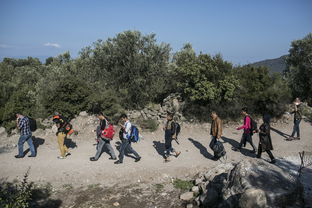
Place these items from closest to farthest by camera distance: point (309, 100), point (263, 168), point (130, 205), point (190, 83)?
point (263, 168)
point (130, 205)
point (190, 83)
point (309, 100)

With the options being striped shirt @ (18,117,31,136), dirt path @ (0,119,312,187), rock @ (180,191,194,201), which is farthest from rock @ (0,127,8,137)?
rock @ (180,191,194,201)

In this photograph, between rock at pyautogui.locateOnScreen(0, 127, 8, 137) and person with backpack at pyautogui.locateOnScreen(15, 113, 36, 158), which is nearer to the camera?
person with backpack at pyautogui.locateOnScreen(15, 113, 36, 158)

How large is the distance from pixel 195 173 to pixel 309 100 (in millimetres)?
16308

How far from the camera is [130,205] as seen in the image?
6.35m

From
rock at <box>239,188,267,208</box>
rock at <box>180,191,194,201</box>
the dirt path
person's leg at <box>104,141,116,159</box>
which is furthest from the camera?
person's leg at <box>104,141,116,159</box>

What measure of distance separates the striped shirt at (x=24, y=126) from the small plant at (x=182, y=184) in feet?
18.8

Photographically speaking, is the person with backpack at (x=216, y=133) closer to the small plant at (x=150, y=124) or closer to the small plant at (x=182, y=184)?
the small plant at (x=182, y=184)

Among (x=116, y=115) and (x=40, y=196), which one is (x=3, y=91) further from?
(x=40, y=196)

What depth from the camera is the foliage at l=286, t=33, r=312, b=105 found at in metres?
20.5

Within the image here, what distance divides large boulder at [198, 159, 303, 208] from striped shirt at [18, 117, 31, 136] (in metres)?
6.63

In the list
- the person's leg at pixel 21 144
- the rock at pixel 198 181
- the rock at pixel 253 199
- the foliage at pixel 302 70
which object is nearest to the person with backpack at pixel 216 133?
the rock at pixel 198 181

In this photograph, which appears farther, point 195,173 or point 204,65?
point 204,65

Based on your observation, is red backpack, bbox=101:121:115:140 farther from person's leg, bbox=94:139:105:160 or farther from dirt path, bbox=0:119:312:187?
dirt path, bbox=0:119:312:187

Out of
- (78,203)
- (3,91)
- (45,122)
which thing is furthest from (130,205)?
(3,91)
